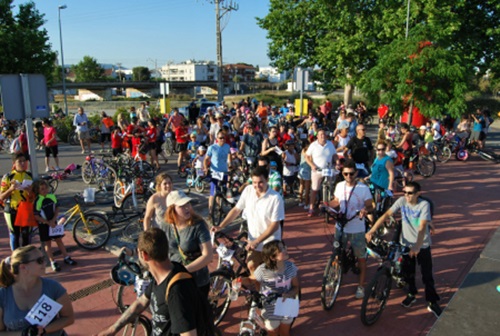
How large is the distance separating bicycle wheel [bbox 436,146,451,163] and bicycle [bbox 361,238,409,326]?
11.3m

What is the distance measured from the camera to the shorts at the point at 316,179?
8391mm

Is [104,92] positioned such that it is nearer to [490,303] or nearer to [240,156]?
[240,156]

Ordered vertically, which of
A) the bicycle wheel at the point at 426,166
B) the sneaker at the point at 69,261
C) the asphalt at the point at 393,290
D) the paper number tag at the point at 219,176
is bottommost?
the asphalt at the point at 393,290

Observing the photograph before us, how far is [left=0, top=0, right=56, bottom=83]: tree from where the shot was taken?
72.2 ft

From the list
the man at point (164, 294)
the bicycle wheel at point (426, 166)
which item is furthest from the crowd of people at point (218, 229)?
the bicycle wheel at point (426, 166)

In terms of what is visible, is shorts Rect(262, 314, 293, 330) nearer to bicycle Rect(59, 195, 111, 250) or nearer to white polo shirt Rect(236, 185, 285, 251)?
white polo shirt Rect(236, 185, 285, 251)

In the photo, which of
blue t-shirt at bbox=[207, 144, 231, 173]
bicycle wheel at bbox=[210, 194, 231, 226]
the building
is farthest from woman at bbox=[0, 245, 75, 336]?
the building

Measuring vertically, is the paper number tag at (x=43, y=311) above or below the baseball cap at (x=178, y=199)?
below

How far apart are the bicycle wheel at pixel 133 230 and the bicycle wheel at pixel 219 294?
2974 millimetres

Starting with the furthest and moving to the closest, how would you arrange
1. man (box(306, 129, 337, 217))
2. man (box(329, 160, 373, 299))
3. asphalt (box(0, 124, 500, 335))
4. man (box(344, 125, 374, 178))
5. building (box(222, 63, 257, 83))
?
building (box(222, 63, 257, 83)) → man (box(344, 125, 374, 178)) → man (box(306, 129, 337, 217)) → man (box(329, 160, 373, 299)) → asphalt (box(0, 124, 500, 335))

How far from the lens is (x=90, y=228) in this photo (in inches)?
279

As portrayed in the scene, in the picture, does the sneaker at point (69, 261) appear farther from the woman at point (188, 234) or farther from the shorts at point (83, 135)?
the shorts at point (83, 135)

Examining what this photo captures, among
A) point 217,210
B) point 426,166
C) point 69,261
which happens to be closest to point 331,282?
point 217,210

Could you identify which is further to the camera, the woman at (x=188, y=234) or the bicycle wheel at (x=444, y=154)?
the bicycle wheel at (x=444, y=154)
